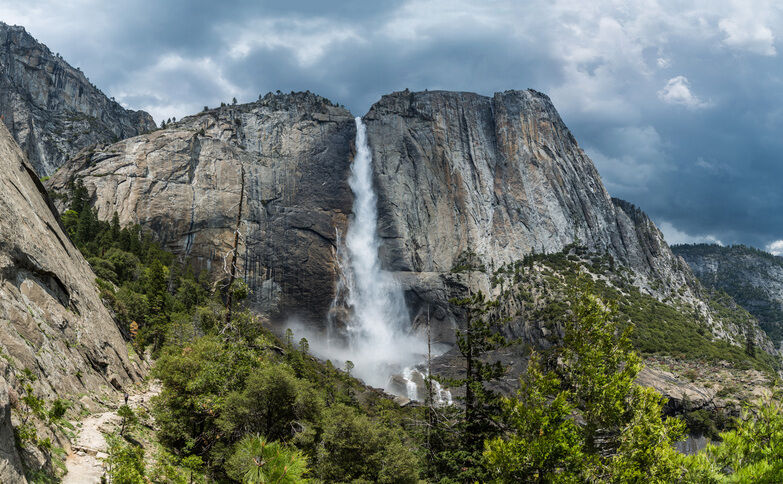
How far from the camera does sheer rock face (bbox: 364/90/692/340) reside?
108 m

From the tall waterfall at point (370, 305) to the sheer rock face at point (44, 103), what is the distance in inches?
3116

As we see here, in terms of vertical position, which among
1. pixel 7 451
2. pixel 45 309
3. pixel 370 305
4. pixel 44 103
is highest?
pixel 44 103

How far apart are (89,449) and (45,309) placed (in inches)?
279

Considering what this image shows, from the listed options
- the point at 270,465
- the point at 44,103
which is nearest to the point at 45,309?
the point at 270,465

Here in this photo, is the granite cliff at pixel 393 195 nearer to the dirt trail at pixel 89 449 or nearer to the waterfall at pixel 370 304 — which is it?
the waterfall at pixel 370 304

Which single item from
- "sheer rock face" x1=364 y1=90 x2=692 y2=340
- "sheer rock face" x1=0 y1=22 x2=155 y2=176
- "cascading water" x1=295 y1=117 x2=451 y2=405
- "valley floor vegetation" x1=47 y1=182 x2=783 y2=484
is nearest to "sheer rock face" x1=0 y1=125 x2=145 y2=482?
"valley floor vegetation" x1=47 y1=182 x2=783 y2=484

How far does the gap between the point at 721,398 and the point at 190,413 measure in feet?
208

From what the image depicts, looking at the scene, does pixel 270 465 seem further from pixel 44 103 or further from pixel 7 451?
pixel 44 103

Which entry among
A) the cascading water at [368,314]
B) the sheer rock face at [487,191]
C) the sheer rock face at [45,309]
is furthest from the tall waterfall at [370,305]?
the sheer rock face at [45,309]

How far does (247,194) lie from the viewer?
97938mm

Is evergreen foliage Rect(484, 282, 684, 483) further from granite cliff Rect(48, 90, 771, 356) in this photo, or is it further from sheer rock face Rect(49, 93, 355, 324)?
sheer rock face Rect(49, 93, 355, 324)

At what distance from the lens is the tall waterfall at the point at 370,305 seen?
86.2m

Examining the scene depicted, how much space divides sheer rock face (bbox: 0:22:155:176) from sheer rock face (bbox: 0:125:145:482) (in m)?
124

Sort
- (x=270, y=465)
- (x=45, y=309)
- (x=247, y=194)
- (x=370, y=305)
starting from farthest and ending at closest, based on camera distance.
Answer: (x=247, y=194) < (x=370, y=305) < (x=45, y=309) < (x=270, y=465)
